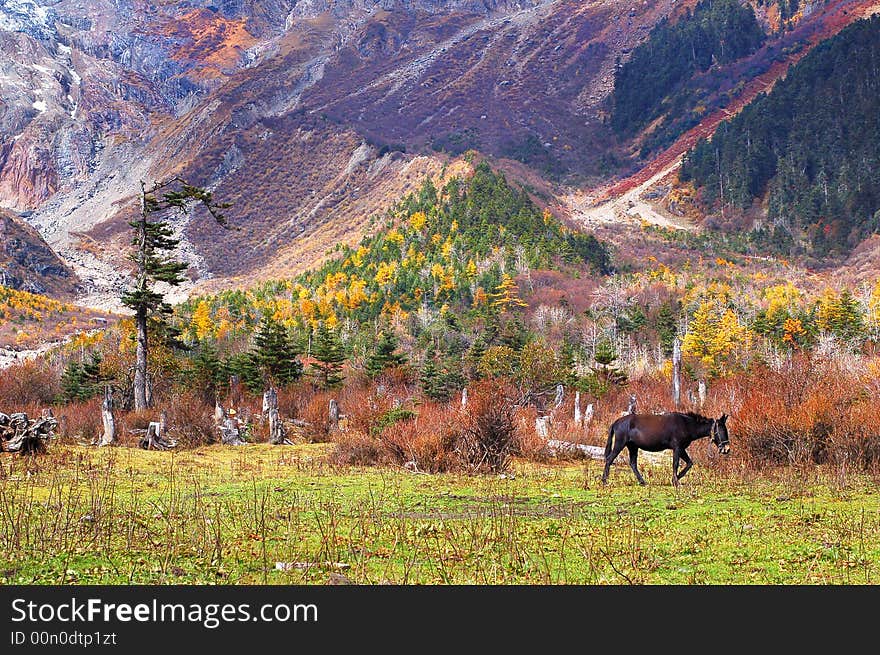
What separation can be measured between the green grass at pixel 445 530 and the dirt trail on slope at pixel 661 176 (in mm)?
119651

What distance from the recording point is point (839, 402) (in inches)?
662

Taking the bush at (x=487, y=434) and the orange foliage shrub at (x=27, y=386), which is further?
the orange foliage shrub at (x=27, y=386)

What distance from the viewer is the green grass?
24.4ft

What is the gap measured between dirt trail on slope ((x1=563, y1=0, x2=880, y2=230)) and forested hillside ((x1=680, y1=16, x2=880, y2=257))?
372 inches

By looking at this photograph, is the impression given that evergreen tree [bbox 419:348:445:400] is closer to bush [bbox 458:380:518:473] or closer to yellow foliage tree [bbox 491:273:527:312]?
bush [bbox 458:380:518:473]

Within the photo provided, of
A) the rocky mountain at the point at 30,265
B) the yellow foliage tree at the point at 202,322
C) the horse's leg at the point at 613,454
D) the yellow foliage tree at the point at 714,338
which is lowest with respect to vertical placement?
the horse's leg at the point at 613,454

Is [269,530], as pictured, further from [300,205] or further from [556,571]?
[300,205]

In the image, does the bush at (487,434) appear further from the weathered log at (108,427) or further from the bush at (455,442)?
the weathered log at (108,427)

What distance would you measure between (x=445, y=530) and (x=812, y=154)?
15783 cm

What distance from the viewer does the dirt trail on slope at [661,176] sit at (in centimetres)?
14575

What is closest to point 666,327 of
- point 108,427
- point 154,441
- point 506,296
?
point 506,296

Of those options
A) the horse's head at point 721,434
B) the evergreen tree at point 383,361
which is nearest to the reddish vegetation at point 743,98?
the evergreen tree at point 383,361

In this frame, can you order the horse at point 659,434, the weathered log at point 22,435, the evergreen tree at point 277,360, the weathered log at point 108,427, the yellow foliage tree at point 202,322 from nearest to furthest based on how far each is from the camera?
1. the horse at point 659,434
2. the weathered log at point 22,435
3. the weathered log at point 108,427
4. the evergreen tree at point 277,360
5. the yellow foliage tree at point 202,322

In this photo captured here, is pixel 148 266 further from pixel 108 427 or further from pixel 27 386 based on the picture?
pixel 27 386
